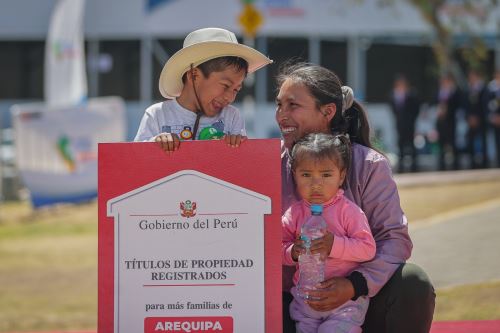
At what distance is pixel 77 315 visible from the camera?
7488 millimetres

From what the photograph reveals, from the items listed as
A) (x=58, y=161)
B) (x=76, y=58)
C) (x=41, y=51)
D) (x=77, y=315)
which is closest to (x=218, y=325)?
(x=77, y=315)

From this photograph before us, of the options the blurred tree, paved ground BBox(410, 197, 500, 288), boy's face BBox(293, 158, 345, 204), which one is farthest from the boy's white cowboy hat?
the blurred tree

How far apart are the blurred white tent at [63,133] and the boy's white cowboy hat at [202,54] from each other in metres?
9.44

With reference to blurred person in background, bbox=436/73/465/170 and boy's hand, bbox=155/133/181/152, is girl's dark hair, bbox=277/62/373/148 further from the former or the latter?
blurred person in background, bbox=436/73/465/170

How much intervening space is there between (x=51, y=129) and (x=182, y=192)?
35.5ft

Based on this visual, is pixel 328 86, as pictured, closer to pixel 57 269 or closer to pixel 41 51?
pixel 57 269

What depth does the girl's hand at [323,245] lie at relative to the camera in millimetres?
3676

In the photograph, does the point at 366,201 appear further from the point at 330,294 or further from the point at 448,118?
the point at 448,118

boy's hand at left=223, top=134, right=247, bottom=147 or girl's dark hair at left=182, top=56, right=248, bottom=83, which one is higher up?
girl's dark hair at left=182, top=56, right=248, bottom=83

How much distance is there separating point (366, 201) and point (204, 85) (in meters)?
0.80

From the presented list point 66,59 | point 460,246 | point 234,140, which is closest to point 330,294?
point 234,140

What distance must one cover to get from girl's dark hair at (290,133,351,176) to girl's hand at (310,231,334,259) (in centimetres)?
29

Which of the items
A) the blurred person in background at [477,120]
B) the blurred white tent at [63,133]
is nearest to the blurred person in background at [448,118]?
the blurred person in background at [477,120]

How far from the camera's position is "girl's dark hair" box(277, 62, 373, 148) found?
160 inches
